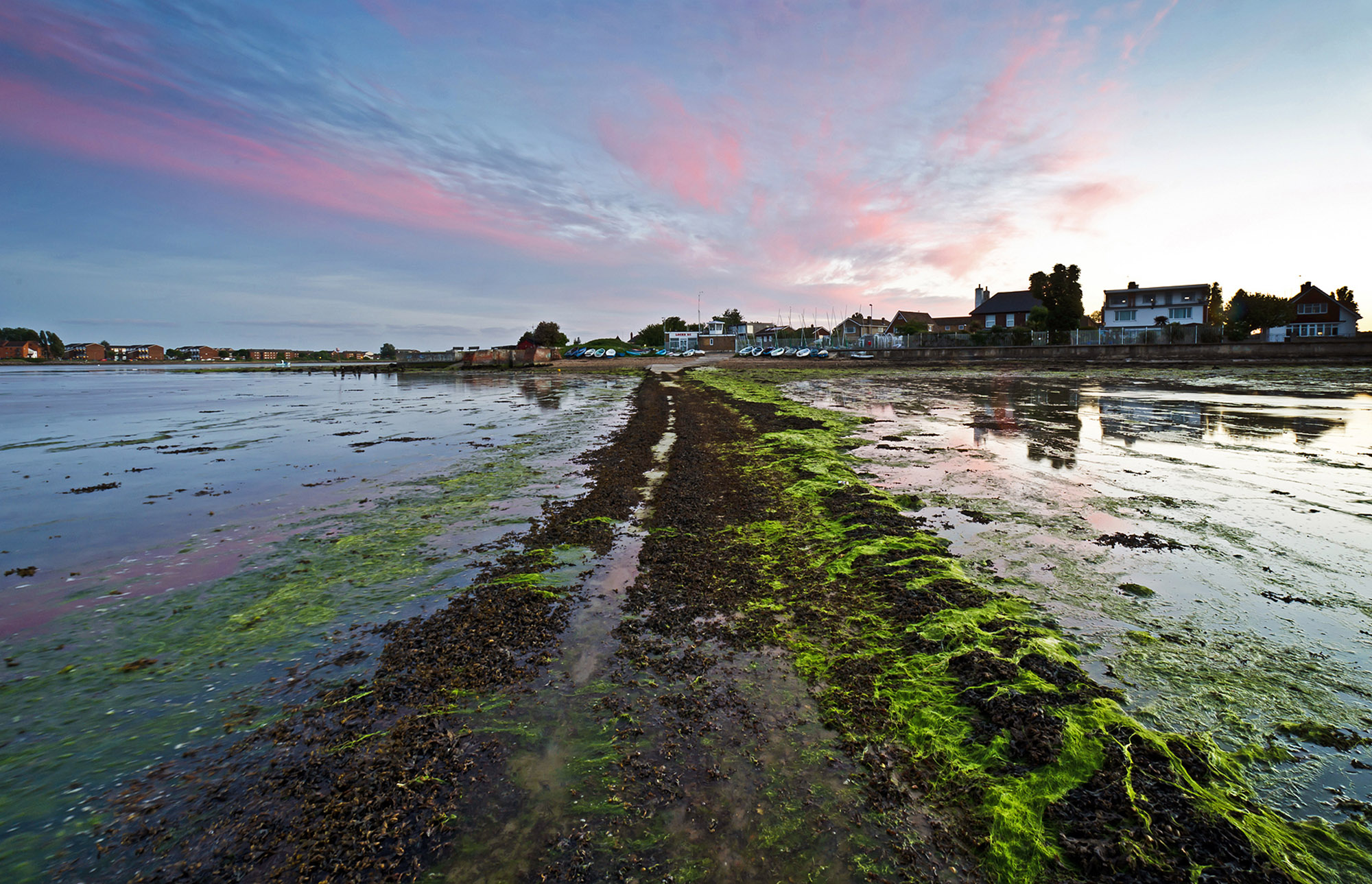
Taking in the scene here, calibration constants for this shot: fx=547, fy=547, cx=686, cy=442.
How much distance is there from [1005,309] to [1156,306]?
65.0ft

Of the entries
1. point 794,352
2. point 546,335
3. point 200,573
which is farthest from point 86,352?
→ point 200,573

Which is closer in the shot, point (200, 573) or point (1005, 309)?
point (200, 573)

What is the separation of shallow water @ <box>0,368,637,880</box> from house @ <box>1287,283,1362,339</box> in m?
96.7

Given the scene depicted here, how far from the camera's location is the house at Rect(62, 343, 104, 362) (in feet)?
580

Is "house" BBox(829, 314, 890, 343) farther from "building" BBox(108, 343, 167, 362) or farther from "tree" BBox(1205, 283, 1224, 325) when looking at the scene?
"building" BBox(108, 343, 167, 362)

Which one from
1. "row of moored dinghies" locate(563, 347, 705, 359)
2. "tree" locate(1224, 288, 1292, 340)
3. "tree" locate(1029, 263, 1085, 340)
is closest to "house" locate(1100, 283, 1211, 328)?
"tree" locate(1224, 288, 1292, 340)

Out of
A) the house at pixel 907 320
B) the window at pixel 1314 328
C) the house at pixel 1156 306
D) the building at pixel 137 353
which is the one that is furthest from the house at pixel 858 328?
the building at pixel 137 353

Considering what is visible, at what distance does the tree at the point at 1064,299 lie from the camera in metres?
60.8

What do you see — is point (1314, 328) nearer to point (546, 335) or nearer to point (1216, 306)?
point (1216, 306)

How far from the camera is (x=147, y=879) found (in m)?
2.53

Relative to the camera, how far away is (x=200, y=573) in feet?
21.8

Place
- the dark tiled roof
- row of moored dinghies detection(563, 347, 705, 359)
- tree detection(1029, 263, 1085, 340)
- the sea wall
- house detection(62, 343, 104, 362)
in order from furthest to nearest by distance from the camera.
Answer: house detection(62, 343, 104, 362) < row of moored dinghies detection(563, 347, 705, 359) < the dark tiled roof < tree detection(1029, 263, 1085, 340) < the sea wall

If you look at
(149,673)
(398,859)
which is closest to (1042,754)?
(398,859)

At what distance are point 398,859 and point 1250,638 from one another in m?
6.23
